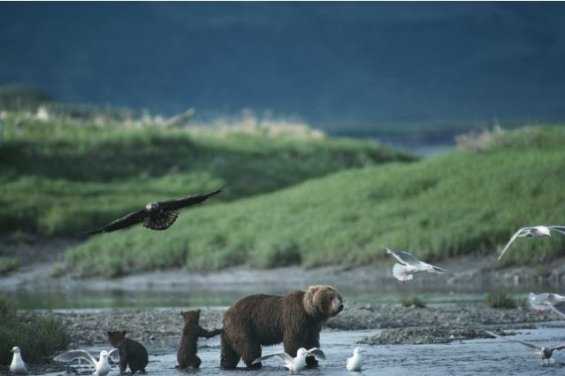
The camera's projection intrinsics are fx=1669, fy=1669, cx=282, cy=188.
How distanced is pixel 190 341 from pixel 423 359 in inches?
91.0

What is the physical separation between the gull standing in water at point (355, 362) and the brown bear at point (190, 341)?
4.49 ft

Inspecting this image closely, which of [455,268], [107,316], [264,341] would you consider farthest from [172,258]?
[264,341]

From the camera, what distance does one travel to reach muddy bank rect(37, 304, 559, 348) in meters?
19.0

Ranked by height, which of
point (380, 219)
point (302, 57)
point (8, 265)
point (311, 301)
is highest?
point (302, 57)

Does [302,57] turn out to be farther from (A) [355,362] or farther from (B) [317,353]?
(A) [355,362]

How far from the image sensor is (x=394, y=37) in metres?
152

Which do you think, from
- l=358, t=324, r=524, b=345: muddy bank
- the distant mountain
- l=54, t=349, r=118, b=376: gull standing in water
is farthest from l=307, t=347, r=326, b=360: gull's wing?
the distant mountain

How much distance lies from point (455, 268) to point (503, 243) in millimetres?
954

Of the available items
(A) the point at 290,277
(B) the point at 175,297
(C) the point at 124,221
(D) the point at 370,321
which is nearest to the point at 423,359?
(C) the point at 124,221

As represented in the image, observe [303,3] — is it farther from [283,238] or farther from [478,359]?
[478,359]

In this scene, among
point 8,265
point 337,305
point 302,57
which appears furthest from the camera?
point 302,57

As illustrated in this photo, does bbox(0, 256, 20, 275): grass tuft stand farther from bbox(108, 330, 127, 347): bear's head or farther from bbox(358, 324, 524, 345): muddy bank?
bbox(108, 330, 127, 347): bear's head

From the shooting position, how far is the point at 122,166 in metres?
41.6

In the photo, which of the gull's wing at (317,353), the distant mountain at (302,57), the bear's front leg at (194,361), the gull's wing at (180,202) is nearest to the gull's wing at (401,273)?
the gull's wing at (317,353)
